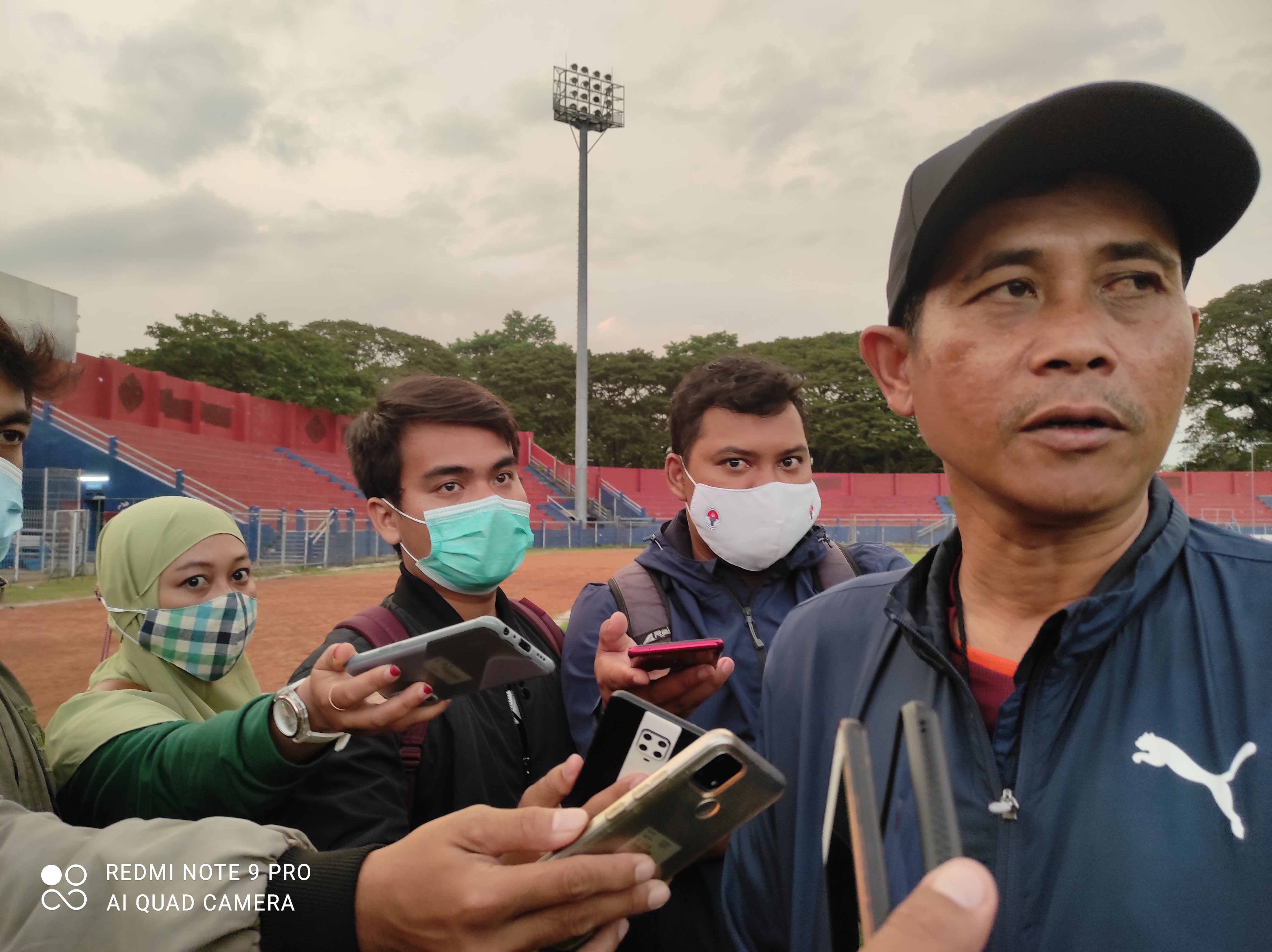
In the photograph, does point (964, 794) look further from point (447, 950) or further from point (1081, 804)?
point (447, 950)

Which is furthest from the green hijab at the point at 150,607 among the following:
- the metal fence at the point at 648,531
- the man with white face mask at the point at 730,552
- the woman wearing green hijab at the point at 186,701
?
the metal fence at the point at 648,531

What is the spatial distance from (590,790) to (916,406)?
1.00 m

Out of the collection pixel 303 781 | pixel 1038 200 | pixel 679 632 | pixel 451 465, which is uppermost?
pixel 1038 200

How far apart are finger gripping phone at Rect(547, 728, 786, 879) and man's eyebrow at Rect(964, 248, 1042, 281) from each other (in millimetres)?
853

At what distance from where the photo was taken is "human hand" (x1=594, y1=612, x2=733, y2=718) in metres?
1.85

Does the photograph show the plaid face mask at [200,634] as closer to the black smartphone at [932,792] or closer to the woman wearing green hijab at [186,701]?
the woman wearing green hijab at [186,701]

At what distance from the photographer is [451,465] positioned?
106 inches

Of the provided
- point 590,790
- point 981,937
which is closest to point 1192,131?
point 981,937

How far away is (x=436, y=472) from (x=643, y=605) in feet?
2.80


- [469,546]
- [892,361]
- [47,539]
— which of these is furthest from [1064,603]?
[47,539]

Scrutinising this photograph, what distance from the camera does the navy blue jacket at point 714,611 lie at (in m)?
2.42

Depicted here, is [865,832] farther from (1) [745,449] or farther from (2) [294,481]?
(2) [294,481]

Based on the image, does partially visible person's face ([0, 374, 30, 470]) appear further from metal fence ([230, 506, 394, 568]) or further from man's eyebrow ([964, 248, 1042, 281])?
metal fence ([230, 506, 394, 568])

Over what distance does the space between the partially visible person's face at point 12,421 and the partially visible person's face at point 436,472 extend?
99 cm
